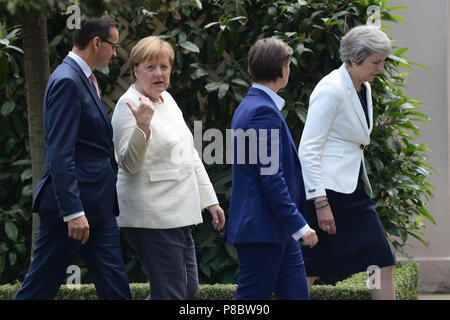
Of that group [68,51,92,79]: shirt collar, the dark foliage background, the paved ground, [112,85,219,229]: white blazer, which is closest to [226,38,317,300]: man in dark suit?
[112,85,219,229]: white blazer

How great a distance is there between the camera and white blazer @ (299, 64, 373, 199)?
13.1 ft

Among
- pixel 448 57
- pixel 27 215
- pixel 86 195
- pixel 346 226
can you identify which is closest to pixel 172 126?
pixel 86 195

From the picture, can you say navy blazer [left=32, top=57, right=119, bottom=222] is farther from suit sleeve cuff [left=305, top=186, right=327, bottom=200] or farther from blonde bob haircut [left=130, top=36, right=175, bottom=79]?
suit sleeve cuff [left=305, top=186, right=327, bottom=200]

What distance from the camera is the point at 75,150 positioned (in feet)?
11.4

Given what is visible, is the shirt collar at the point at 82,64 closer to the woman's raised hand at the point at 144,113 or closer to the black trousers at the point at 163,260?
the woman's raised hand at the point at 144,113

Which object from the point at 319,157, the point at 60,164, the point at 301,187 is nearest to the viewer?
the point at 60,164

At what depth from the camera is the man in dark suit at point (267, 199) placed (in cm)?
342

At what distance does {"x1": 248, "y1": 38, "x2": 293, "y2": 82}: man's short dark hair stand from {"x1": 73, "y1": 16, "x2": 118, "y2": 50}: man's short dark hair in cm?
72

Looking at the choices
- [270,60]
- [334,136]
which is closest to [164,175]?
[270,60]

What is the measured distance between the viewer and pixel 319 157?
4004mm

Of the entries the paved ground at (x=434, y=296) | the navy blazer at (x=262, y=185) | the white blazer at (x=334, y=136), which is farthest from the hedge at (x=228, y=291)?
the paved ground at (x=434, y=296)

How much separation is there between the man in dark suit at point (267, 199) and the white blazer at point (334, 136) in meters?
0.40
